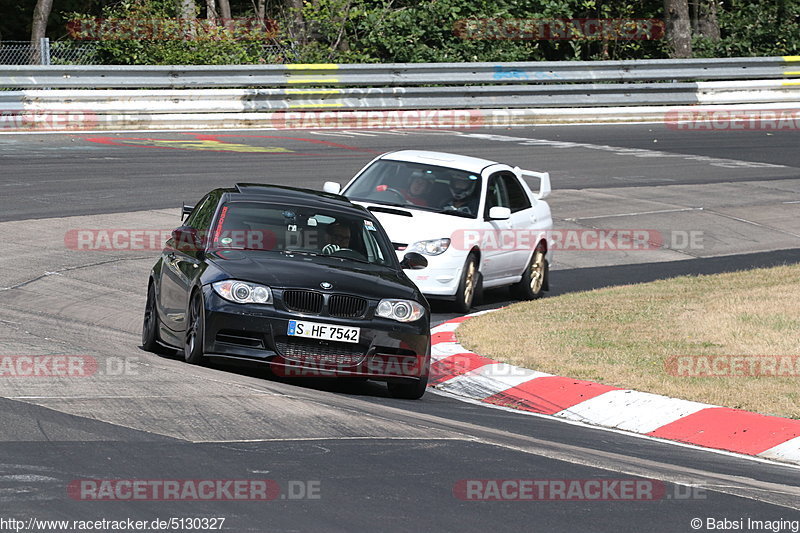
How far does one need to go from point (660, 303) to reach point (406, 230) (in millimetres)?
2748

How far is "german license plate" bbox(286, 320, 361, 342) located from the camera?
9258 mm

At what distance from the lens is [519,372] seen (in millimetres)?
10695

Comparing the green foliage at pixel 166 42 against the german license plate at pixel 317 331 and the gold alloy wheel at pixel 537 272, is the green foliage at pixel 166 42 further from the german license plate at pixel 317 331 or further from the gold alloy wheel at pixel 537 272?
the german license plate at pixel 317 331

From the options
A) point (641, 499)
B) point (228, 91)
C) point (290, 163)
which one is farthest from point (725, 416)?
point (228, 91)

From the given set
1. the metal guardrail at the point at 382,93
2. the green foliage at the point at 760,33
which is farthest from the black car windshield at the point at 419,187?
the green foliage at the point at 760,33

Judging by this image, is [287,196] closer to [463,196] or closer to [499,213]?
[499,213]

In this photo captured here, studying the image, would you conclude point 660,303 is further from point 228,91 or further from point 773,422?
point 228,91

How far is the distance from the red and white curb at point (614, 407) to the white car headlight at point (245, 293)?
206cm

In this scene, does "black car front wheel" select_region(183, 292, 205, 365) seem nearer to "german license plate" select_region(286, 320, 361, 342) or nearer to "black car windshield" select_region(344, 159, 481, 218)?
"german license plate" select_region(286, 320, 361, 342)

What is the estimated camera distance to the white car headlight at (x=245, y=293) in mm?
9312

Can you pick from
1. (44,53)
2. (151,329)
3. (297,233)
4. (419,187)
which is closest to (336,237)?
(297,233)

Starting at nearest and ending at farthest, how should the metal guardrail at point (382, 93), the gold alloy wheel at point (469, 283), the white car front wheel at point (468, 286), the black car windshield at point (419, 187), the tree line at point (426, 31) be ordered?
the white car front wheel at point (468, 286)
the gold alloy wheel at point (469, 283)
the black car windshield at point (419, 187)
the metal guardrail at point (382, 93)
the tree line at point (426, 31)

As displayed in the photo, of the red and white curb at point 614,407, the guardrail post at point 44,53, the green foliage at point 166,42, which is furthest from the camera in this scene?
the green foliage at point 166,42

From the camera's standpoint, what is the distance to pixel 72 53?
29.5 m
